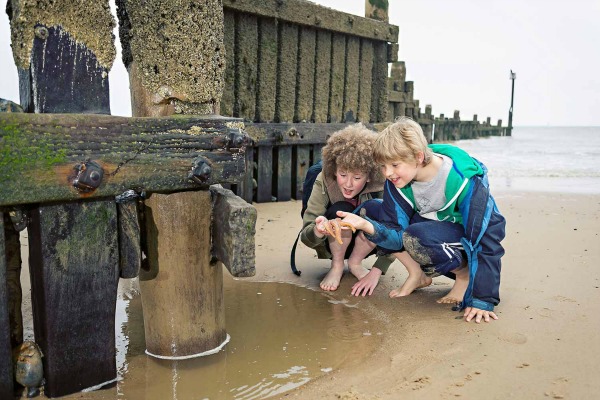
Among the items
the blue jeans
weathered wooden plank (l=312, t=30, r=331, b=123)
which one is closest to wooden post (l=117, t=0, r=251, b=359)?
the blue jeans

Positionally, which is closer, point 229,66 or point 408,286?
point 408,286

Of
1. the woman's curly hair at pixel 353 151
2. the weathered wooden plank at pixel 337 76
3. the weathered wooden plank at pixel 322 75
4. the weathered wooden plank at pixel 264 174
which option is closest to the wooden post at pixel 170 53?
the woman's curly hair at pixel 353 151

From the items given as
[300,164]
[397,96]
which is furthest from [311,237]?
[397,96]

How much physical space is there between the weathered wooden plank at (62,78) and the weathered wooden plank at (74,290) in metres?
0.40

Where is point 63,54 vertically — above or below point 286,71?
below

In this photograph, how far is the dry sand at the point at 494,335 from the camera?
7.82 ft

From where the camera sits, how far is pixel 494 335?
9.62 ft

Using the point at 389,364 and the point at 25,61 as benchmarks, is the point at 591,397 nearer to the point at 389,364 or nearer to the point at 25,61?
the point at 389,364

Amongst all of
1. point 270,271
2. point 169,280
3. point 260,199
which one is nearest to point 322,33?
point 260,199

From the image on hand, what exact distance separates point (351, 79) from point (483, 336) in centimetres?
515

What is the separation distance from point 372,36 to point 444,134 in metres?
19.2

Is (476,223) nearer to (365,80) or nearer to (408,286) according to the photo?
(408,286)

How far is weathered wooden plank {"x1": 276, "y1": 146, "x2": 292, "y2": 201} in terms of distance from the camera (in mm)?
6844

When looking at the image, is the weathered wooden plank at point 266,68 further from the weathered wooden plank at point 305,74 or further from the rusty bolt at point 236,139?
the rusty bolt at point 236,139
